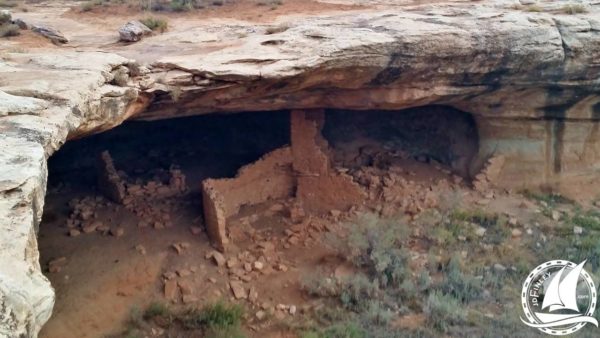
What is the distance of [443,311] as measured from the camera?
683 centimetres

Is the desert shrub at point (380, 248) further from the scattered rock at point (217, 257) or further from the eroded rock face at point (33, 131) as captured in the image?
the eroded rock face at point (33, 131)

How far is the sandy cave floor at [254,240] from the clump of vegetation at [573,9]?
10.1ft

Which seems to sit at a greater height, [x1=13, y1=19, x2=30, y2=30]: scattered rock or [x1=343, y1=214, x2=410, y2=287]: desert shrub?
[x1=13, y1=19, x2=30, y2=30]: scattered rock

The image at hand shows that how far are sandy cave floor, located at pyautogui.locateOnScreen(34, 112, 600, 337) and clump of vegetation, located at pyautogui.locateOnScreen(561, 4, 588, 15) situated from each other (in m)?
3.08

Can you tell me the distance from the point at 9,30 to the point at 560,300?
760cm

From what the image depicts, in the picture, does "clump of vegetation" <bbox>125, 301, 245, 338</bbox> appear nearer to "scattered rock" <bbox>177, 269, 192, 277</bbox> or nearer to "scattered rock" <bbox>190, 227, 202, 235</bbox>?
"scattered rock" <bbox>177, 269, 192, 277</bbox>

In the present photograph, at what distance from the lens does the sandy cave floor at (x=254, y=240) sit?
693 centimetres

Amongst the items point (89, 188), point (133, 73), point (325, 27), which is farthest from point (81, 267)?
point (325, 27)

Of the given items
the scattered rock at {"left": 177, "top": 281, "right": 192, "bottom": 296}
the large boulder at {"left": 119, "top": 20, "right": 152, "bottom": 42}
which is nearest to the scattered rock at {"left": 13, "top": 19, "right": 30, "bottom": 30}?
the large boulder at {"left": 119, "top": 20, "right": 152, "bottom": 42}

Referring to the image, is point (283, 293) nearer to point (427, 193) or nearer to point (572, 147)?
point (427, 193)

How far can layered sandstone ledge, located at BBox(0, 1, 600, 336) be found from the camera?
4.96 meters

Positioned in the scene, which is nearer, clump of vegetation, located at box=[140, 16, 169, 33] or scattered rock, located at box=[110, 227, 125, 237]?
clump of vegetation, located at box=[140, 16, 169, 33]

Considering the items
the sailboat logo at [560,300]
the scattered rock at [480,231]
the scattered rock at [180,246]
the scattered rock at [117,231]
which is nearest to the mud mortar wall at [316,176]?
the scattered rock at [480,231]

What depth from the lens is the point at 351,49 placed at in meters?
6.73
